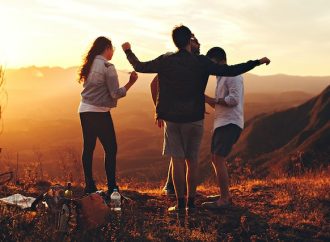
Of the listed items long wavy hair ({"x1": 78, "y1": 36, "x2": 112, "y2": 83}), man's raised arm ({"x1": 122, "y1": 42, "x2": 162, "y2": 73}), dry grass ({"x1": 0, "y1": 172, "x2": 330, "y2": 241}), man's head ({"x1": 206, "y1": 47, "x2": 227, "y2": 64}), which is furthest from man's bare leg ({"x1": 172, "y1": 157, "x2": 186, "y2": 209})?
long wavy hair ({"x1": 78, "y1": 36, "x2": 112, "y2": 83})

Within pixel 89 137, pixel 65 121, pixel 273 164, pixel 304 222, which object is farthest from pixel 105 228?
pixel 65 121

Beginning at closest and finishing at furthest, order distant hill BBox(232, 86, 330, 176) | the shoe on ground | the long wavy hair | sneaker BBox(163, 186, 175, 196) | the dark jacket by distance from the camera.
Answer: the dark jacket
the shoe on ground
the long wavy hair
sneaker BBox(163, 186, 175, 196)
distant hill BBox(232, 86, 330, 176)

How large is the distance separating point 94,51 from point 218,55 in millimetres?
1578

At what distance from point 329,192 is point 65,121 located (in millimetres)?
89190

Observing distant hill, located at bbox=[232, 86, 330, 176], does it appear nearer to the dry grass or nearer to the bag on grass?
the dry grass

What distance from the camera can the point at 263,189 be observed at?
778cm

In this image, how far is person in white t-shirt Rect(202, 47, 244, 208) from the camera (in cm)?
597

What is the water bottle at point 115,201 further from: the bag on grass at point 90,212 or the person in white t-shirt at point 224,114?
the person in white t-shirt at point 224,114

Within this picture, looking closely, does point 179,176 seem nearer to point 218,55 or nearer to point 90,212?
point 90,212

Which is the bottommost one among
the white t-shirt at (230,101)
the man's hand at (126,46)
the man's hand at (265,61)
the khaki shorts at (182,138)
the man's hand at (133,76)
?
the khaki shorts at (182,138)

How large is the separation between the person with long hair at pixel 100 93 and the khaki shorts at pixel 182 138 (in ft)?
2.91

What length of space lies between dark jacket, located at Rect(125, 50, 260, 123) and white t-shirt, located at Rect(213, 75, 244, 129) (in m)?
0.45

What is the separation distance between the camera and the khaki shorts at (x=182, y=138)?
5.69 meters

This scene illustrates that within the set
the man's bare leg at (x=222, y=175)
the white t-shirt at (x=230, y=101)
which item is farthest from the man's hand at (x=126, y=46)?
the man's bare leg at (x=222, y=175)
